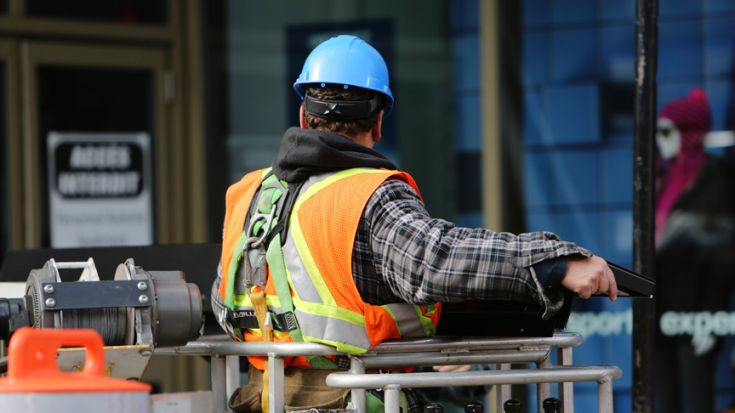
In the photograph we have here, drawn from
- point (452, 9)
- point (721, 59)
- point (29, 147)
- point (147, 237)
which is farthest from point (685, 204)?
point (29, 147)

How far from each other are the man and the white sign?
13.7ft

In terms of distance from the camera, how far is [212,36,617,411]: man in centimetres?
338

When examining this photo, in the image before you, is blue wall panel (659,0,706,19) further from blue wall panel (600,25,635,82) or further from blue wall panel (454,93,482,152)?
blue wall panel (454,93,482,152)

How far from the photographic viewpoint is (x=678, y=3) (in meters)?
7.04

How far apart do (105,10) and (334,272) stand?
4.84 meters

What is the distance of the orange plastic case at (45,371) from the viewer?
110 inches

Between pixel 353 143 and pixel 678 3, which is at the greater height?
pixel 678 3

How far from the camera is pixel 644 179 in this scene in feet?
13.8

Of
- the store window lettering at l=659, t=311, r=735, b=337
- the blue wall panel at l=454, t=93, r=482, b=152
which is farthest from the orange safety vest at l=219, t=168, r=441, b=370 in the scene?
the blue wall panel at l=454, t=93, r=482, b=152

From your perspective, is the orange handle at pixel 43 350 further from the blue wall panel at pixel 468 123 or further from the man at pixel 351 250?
the blue wall panel at pixel 468 123

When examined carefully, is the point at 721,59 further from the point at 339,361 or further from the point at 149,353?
the point at 149,353

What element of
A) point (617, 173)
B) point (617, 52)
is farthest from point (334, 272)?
point (617, 52)

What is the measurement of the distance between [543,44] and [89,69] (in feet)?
8.98

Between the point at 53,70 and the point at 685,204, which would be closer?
the point at 685,204
